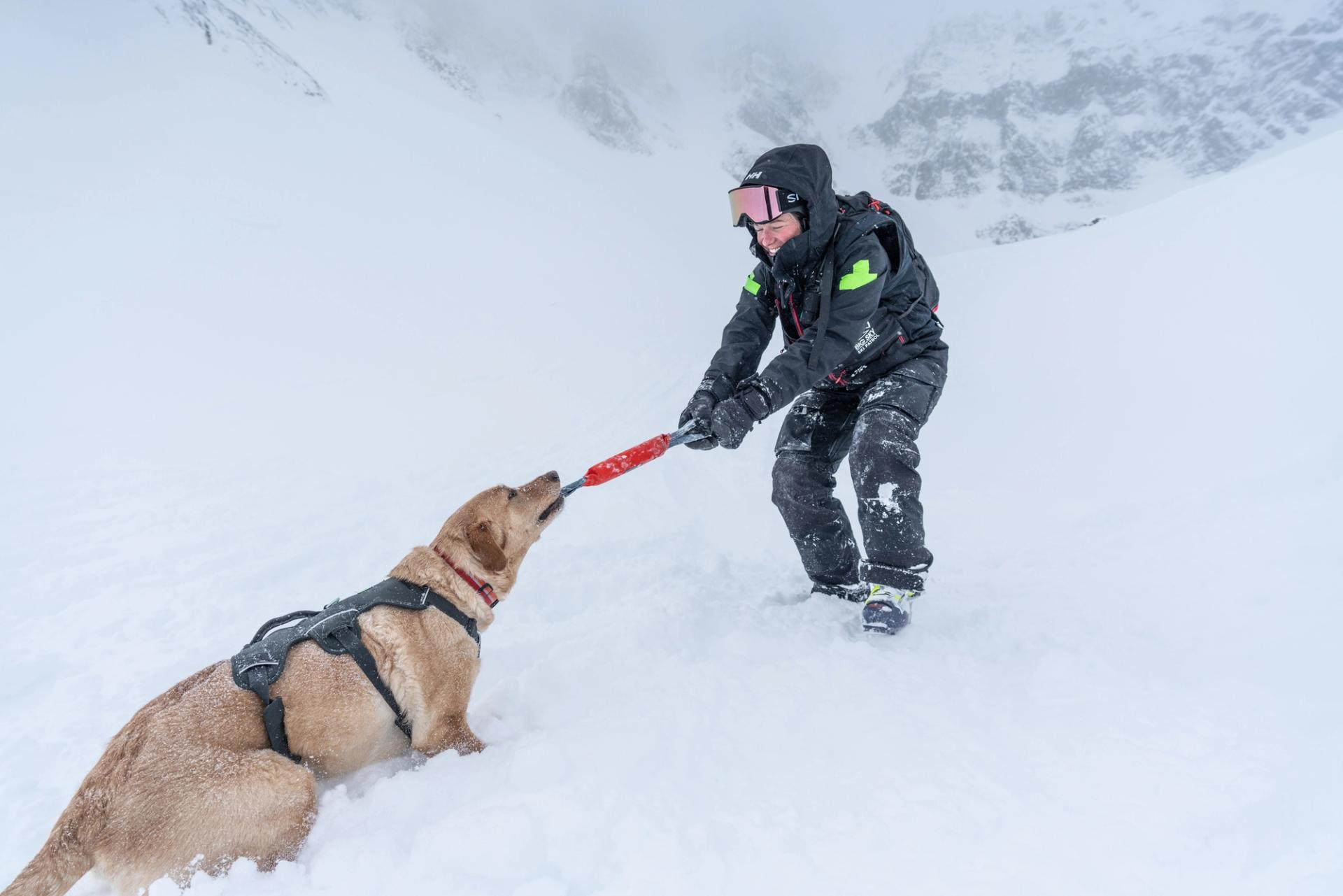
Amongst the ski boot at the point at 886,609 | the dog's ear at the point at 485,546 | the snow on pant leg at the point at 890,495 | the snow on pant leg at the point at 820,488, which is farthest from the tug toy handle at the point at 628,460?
the ski boot at the point at 886,609

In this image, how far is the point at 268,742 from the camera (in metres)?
2.47

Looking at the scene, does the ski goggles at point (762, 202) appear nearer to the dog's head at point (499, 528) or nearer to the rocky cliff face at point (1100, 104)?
the dog's head at point (499, 528)

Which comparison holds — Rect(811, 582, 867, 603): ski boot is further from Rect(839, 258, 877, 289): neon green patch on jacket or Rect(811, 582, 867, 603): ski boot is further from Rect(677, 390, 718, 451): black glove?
Rect(839, 258, 877, 289): neon green patch on jacket

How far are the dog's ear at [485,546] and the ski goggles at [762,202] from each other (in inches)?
85.6

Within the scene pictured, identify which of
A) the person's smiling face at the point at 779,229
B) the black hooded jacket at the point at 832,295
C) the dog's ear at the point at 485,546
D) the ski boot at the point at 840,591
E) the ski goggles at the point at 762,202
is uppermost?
the ski goggles at the point at 762,202

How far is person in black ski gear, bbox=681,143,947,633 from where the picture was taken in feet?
11.4

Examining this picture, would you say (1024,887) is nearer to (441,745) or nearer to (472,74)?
(441,745)

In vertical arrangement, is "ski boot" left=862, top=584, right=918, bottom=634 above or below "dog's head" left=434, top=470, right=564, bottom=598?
below

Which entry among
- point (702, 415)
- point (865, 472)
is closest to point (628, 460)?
point (702, 415)

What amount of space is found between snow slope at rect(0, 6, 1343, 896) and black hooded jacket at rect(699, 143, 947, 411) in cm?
151

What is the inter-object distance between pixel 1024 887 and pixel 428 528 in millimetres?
5239

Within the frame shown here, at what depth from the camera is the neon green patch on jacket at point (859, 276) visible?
3.50 meters

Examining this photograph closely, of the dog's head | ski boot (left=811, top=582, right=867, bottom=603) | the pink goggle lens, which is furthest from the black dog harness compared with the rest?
the pink goggle lens

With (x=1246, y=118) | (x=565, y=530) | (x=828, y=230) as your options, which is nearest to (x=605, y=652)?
(x=565, y=530)
